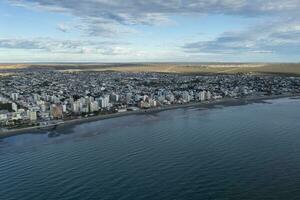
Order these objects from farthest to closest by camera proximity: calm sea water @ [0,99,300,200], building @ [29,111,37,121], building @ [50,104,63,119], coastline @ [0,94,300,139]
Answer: building @ [50,104,63,119]
building @ [29,111,37,121]
coastline @ [0,94,300,139]
calm sea water @ [0,99,300,200]

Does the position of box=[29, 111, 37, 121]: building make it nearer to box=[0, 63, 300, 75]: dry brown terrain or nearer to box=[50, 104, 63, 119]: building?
box=[50, 104, 63, 119]: building

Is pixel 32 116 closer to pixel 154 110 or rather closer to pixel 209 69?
pixel 154 110

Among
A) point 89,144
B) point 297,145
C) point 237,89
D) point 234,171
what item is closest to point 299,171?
point 234,171

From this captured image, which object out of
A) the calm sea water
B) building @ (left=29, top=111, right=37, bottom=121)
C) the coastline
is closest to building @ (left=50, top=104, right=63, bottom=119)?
building @ (left=29, top=111, right=37, bottom=121)

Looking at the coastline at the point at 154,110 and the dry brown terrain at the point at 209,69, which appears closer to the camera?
the coastline at the point at 154,110

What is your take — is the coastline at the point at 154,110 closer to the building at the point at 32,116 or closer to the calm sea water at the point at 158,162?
the calm sea water at the point at 158,162

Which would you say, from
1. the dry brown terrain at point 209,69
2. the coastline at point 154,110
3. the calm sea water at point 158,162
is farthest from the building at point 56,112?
the dry brown terrain at point 209,69

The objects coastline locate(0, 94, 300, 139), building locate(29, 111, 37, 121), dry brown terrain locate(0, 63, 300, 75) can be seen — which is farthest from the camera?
dry brown terrain locate(0, 63, 300, 75)

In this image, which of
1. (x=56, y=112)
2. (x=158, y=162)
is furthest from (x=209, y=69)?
(x=158, y=162)

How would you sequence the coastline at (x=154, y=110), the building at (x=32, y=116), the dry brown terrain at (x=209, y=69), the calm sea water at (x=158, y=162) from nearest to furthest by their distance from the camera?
the calm sea water at (x=158, y=162), the coastline at (x=154, y=110), the building at (x=32, y=116), the dry brown terrain at (x=209, y=69)
